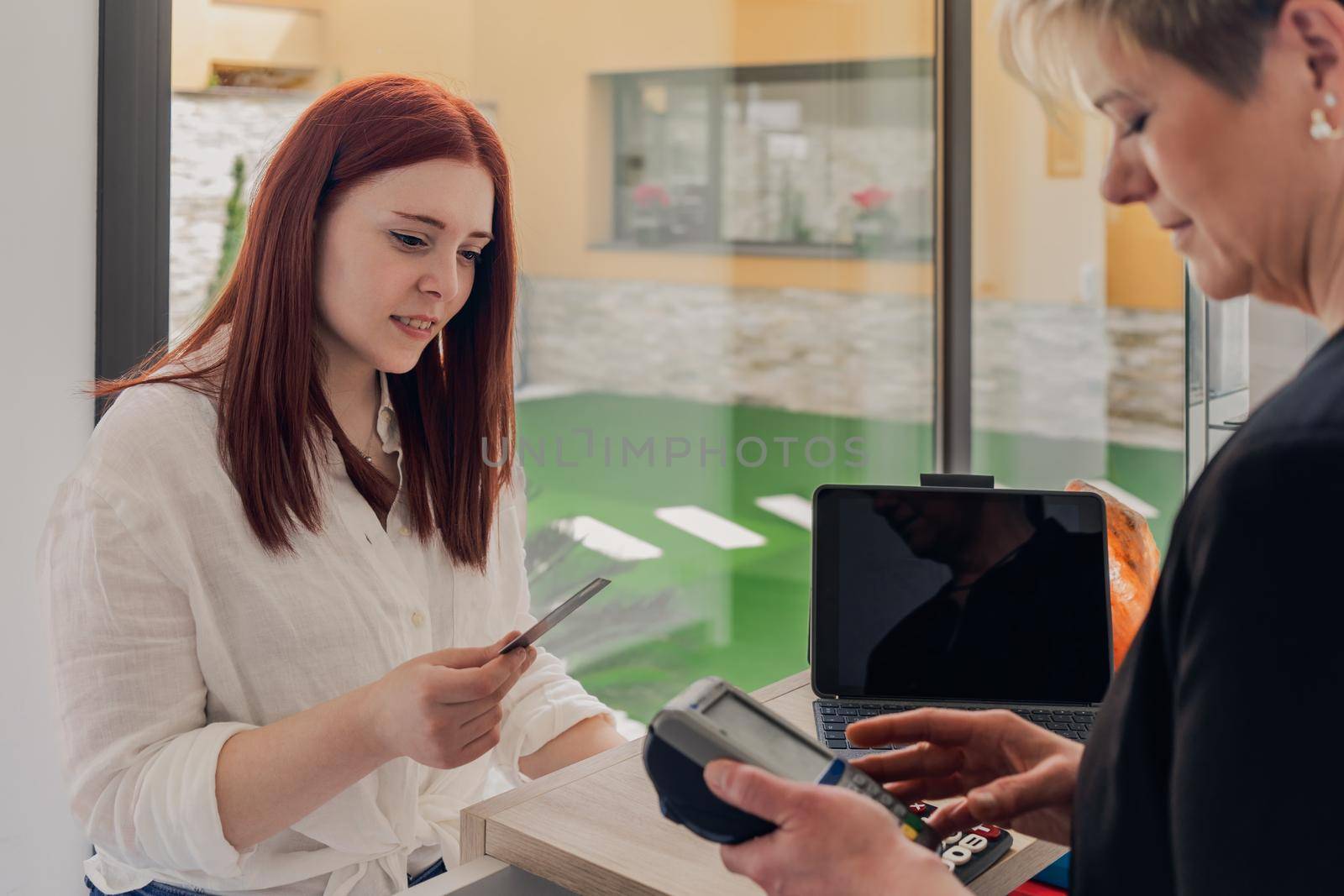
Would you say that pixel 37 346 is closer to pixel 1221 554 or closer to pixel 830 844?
pixel 830 844

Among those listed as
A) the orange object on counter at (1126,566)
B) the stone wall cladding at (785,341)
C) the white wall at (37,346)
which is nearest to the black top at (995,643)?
the orange object on counter at (1126,566)

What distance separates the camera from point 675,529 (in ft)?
9.62

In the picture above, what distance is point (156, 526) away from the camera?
122 cm

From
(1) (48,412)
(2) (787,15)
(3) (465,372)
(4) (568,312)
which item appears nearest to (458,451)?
(3) (465,372)

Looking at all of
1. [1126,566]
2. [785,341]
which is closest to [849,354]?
[785,341]

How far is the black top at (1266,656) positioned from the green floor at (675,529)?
213 cm

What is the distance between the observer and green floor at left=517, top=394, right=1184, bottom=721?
271 centimetres

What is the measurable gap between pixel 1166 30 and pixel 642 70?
227 centimetres

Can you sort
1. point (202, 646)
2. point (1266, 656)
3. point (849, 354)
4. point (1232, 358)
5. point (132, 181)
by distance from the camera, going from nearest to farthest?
point (1266, 656), point (202, 646), point (132, 181), point (1232, 358), point (849, 354)

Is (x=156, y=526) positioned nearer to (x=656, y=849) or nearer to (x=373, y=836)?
(x=373, y=836)

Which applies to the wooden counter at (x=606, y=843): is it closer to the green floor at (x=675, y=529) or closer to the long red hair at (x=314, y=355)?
the long red hair at (x=314, y=355)

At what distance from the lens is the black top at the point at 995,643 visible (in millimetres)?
1395

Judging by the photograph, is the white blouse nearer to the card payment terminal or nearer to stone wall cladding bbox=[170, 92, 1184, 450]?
the card payment terminal

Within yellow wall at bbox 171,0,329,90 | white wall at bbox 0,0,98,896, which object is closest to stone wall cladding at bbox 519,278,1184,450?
yellow wall at bbox 171,0,329,90
